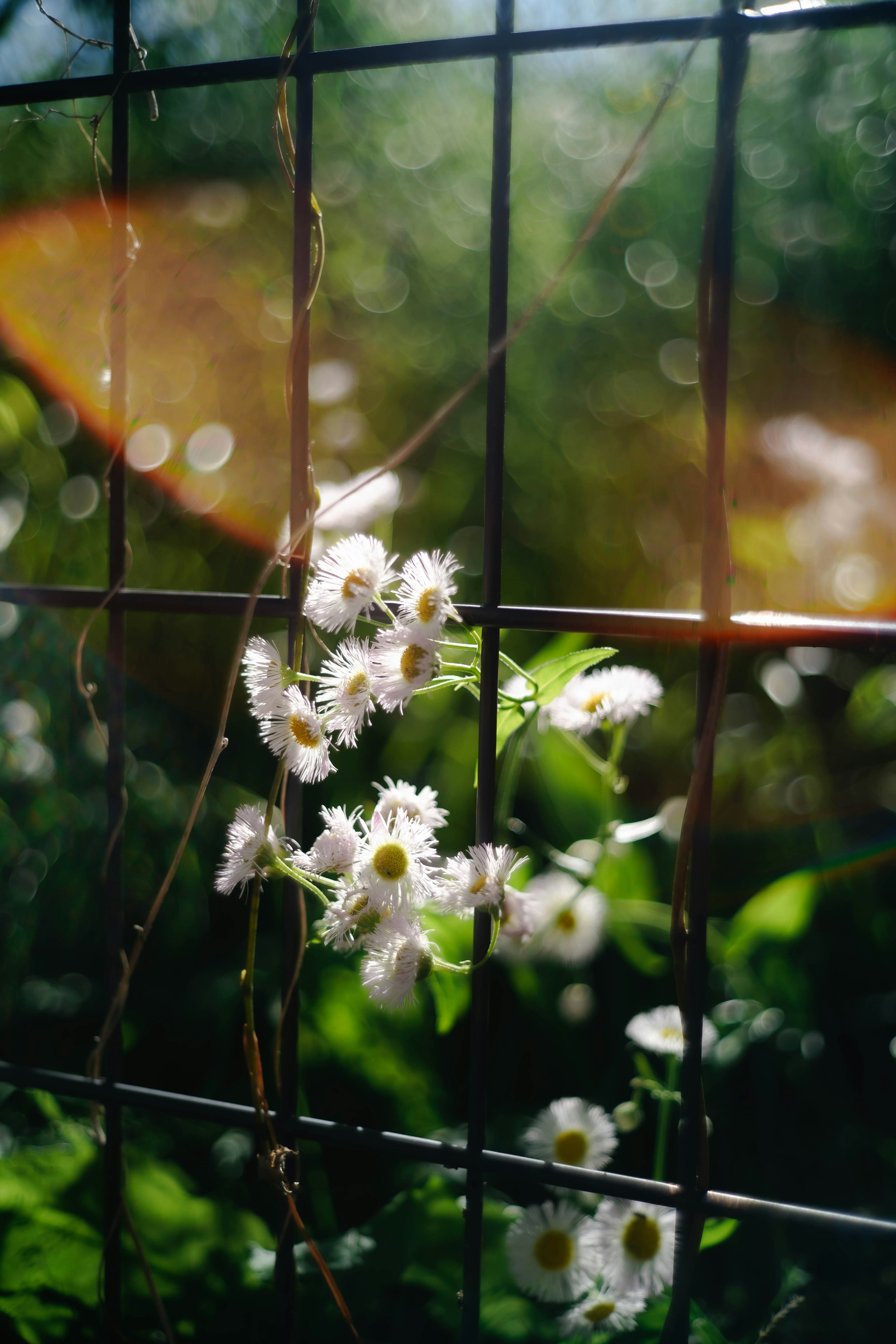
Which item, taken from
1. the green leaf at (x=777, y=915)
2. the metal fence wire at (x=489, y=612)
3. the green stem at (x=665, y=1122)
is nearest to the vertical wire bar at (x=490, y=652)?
the metal fence wire at (x=489, y=612)

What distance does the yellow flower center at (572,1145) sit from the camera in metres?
0.85

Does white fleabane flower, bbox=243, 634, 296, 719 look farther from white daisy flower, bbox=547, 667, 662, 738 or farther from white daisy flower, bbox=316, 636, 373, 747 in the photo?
white daisy flower, bbox=547, 667, 662, 738

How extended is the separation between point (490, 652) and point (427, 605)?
0.07 m

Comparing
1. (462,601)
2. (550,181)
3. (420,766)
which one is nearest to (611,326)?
(550,181)

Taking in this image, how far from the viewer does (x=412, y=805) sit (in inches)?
26.1

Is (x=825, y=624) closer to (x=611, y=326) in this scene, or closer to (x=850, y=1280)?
(x=850, y=1280)

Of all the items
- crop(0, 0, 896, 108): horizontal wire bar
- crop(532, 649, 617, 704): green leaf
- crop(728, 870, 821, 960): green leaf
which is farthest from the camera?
crop(728, 870, 821, 960): green leaf

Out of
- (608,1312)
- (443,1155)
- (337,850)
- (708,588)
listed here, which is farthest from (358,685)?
(608,1312)

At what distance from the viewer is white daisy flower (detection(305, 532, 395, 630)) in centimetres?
62

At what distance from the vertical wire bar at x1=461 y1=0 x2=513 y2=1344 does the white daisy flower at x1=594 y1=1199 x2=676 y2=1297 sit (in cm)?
14

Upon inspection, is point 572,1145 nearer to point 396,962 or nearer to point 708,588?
point 396,962

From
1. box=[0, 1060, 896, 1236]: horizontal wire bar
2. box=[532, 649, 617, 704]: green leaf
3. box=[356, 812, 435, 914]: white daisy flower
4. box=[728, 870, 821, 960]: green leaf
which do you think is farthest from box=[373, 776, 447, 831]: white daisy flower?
box=[728, 870, 821, 960]: green leaf

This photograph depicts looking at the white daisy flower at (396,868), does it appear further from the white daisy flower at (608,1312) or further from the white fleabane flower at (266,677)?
the white daisy flower at (608,1312)

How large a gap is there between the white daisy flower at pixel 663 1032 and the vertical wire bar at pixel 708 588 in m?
0.28
